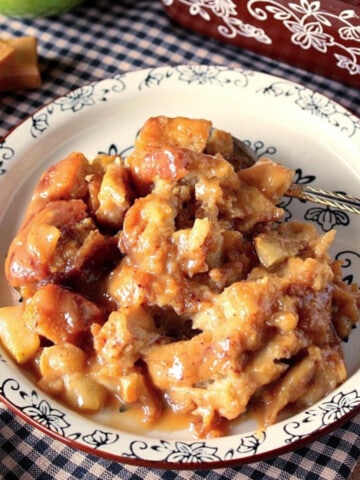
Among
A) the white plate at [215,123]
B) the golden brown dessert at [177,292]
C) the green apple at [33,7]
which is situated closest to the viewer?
the golden brown dessert at [177,292]

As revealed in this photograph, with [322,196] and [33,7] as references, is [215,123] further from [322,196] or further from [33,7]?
[33,7]

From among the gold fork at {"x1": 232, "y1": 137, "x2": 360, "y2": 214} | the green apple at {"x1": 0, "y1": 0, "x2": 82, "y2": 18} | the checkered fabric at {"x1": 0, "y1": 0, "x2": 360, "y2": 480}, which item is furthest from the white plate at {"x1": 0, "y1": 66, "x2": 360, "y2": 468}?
the green apple at {"x1": 0, "y1": 0, "x2": 82, "y2": 18}

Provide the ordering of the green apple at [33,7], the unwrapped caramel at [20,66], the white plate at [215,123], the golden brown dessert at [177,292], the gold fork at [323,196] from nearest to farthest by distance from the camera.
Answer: the golden brown dessert at [177,292] < the gold fork at [323,196] < the white plate at [215,123] < the unwrapped caramel at [20,66] < the green apple at [33,7]

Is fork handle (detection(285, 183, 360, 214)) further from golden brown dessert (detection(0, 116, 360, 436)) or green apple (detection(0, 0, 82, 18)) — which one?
green apple (detection(0, 0, 82, 18))

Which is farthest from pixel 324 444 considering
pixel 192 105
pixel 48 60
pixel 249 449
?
pixel 48 60

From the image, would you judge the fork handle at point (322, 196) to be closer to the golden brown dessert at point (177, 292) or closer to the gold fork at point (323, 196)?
the gold fork at point (323, 196)

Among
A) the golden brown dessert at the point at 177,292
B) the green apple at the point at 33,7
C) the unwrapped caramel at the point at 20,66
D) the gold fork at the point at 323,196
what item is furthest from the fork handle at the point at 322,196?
the green apple at the point at 33,7

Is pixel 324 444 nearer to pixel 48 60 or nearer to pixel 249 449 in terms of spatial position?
pixel 249 449

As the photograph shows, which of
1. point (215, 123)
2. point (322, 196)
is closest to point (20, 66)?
point (215, 123)
